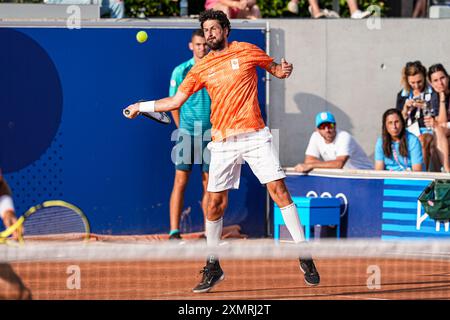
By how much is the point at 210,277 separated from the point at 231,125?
1.14m

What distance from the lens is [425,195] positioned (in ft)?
31.8

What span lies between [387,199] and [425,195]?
0.51m

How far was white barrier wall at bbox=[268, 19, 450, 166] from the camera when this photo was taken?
11023 mm

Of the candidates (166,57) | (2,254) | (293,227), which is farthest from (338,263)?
(2,254)

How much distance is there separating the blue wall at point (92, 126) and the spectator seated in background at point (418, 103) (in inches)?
71.3

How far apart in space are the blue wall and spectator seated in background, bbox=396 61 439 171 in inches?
71.3

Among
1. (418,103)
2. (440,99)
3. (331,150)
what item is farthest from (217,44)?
(440,99)

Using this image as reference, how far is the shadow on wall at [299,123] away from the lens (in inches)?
435

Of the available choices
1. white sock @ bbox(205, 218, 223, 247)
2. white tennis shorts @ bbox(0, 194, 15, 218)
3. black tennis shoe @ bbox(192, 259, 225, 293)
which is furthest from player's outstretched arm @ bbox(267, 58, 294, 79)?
white tennis shorts @ bbox(0, 194, 15, 218)

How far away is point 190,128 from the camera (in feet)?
33.5

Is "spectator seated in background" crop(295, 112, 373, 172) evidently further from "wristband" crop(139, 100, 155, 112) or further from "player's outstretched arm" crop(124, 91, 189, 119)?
"wristband" crop(139, 100, 155, 112)

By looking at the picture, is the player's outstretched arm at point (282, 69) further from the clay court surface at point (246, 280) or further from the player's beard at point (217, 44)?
the clay court surface at point (246, 280)
